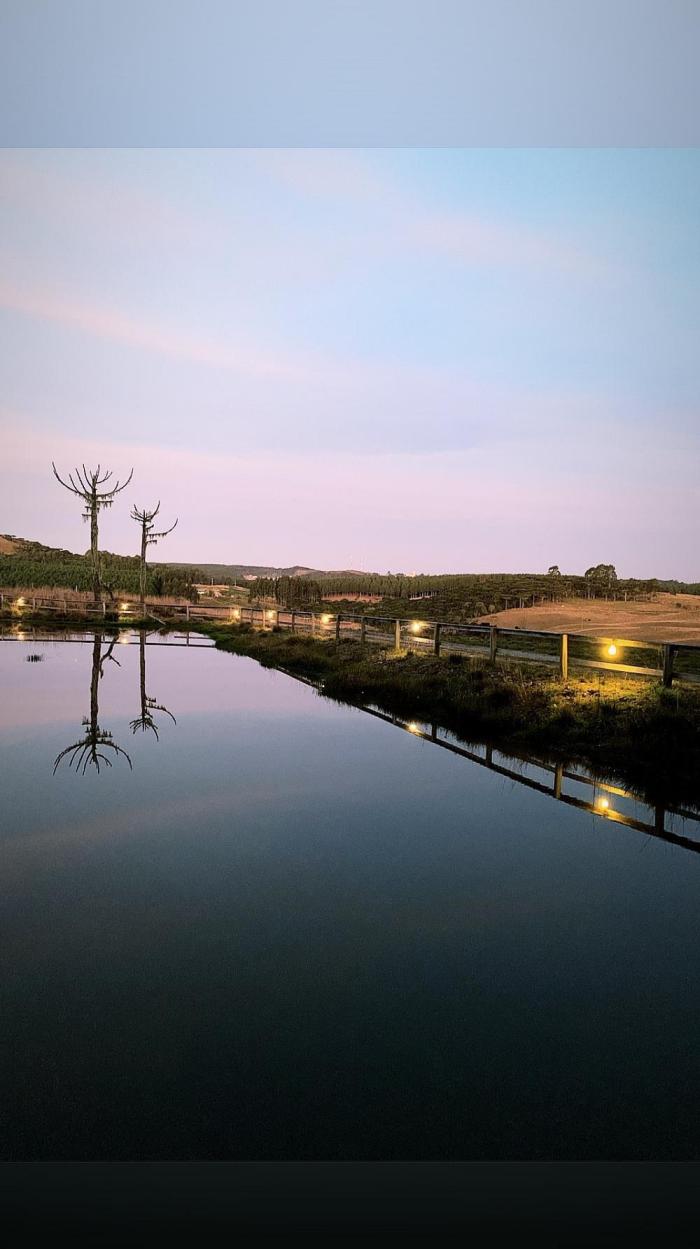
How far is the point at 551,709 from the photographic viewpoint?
1062cm

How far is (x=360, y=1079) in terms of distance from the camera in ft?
8.72

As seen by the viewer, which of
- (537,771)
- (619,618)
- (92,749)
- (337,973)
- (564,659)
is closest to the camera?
(337,973)

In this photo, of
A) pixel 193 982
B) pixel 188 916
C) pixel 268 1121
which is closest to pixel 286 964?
pixel 193 982

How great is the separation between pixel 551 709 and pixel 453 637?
15927 mm

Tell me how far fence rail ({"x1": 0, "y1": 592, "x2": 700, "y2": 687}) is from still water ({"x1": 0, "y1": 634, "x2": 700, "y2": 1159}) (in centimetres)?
508

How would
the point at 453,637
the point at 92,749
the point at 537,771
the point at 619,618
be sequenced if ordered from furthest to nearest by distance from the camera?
the point at 619,618, the point at 453,637, the point at 92,749, the point at 537,771

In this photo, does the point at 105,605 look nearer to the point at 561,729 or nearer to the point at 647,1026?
the point at 561,729

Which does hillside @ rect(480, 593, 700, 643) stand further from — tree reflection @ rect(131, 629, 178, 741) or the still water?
the still water

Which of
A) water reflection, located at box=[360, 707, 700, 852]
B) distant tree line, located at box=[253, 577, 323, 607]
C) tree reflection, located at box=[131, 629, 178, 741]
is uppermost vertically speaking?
distant tree line, located at box=[253, 577, 323, 607]

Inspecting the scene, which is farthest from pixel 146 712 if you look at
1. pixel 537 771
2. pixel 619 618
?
pixel 619 618

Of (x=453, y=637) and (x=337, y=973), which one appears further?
(x=453, y=637)

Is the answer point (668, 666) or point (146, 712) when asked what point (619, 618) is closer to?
point (668, 666)

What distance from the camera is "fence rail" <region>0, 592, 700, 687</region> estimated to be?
11484 millimetres

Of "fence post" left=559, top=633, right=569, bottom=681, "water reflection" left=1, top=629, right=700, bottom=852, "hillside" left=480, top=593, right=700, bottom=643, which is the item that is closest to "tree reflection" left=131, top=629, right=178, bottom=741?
"water reflection" left=1, top=629, right=700, bottom=852
